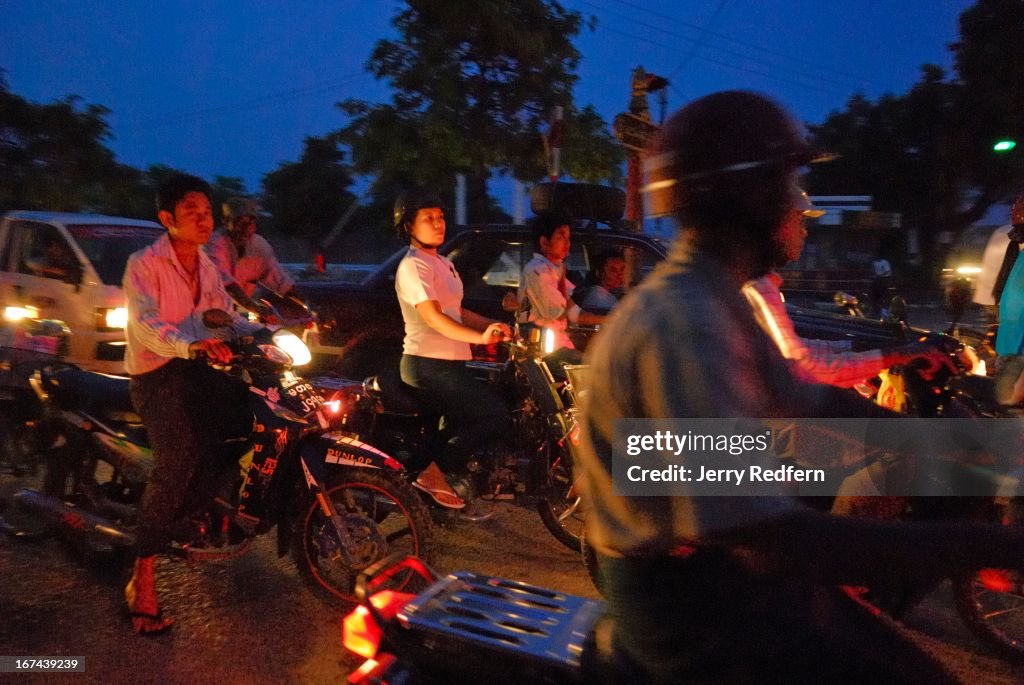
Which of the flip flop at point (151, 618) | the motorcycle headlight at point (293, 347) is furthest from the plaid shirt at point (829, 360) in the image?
the flip flop at point (151, 618)

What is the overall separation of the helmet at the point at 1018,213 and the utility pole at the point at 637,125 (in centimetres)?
304

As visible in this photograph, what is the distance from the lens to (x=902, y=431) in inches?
89.1

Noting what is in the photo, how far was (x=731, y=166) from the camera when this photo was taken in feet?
4.42

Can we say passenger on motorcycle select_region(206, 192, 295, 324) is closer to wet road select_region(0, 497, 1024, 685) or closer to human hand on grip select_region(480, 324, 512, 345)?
wet road select_region(0, 497, 1024, 685)

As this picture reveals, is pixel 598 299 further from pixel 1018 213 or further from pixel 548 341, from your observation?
pixel 1018 213

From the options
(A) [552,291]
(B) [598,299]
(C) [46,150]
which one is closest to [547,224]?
(A) [552,291]

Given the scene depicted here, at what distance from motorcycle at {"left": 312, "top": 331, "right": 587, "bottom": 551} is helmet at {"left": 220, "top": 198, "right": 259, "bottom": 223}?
2687 millimetres

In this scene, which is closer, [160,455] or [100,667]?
[100,667]

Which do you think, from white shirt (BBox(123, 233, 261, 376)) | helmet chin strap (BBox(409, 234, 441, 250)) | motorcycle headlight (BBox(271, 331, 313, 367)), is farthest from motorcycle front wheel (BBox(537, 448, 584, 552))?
white shirt (BBox(123, 233, 261, 376))

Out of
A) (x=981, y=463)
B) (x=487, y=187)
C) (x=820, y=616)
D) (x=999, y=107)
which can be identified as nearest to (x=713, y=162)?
(x=820, y=616)

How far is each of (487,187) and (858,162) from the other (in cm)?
2060

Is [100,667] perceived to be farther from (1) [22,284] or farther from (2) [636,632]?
(1) [22,284]

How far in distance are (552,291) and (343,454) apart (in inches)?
72.3

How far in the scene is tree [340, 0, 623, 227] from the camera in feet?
39.1
